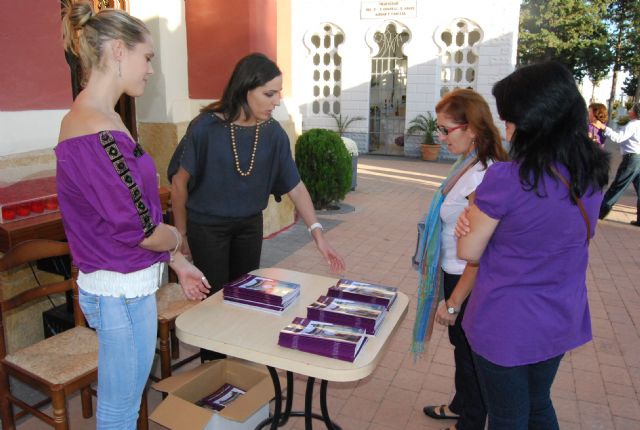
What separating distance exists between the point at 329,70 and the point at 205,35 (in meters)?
9.59

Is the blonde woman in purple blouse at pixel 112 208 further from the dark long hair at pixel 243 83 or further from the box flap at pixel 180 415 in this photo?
the dark long hair at pixel 243 83

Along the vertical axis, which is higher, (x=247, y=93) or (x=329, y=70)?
(x=329, y=70)

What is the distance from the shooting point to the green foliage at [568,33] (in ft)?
68.0

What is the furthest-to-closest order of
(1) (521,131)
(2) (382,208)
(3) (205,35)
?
(2) (382,208), (3) (205,35), (1) (521,131)

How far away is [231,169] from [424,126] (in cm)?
1196

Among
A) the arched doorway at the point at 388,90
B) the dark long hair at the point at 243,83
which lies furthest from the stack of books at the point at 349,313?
the arched doorway at the point at 388,90

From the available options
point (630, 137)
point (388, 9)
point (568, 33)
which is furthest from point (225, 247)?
point (568, 33)

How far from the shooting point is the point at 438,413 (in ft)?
9.87

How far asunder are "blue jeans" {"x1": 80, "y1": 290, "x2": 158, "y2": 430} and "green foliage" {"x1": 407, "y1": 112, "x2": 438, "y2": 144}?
41.0 feet

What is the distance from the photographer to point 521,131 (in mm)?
1701

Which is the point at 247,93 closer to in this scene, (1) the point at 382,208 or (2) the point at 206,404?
(2) the point at 206,404

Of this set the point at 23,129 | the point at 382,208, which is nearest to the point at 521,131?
the point at 23,129

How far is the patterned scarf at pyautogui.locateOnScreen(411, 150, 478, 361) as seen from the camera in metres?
2.50

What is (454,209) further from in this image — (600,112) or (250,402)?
(600,112)
